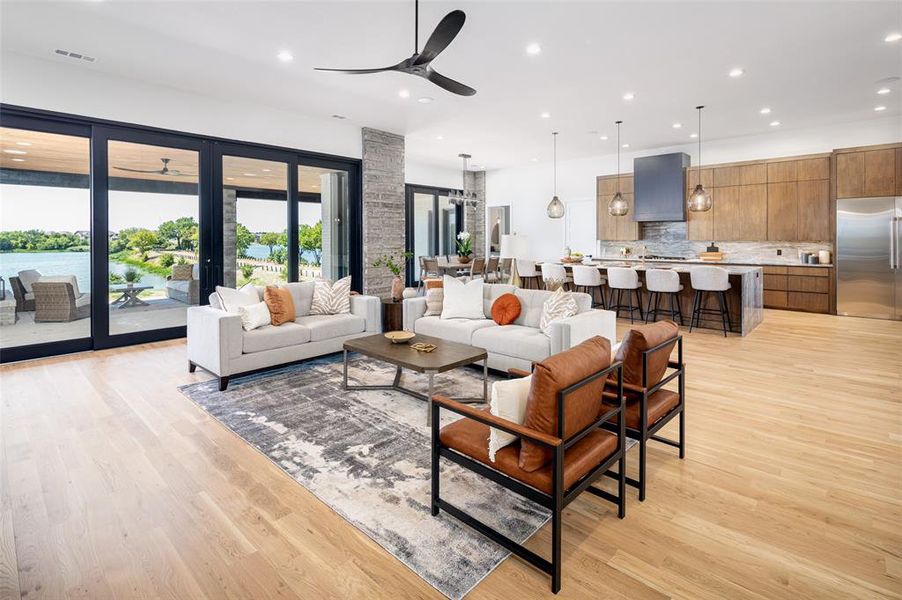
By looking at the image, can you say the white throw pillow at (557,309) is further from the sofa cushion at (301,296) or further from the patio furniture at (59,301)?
the patio furniture at (59,301)

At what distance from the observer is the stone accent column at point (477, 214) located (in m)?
12.5

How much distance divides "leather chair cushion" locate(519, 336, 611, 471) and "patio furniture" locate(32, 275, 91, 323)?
5.88m

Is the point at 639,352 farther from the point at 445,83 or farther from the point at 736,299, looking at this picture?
the point at 736,299

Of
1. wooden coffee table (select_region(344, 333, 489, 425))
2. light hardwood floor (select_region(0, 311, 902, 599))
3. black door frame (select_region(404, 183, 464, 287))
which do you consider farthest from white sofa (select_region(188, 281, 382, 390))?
black door frame (select_region(404, 183, 464, 287))

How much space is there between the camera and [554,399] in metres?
1.80

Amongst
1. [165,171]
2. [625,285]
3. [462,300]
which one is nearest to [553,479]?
[462,300]

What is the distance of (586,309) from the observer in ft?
14.6

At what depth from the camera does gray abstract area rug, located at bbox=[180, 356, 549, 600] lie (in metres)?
2.02

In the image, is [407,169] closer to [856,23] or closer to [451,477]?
[856,23]

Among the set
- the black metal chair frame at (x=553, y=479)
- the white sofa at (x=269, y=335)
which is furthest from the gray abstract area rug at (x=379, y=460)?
the white sofa at (x=269, y=335)

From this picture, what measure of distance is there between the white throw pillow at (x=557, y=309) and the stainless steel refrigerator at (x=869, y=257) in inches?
240

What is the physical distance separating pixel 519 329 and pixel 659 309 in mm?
3729

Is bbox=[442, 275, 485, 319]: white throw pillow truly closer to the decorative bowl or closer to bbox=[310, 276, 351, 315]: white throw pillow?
the decorative bowl

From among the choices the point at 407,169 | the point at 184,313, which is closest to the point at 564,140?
the point at 407,169
